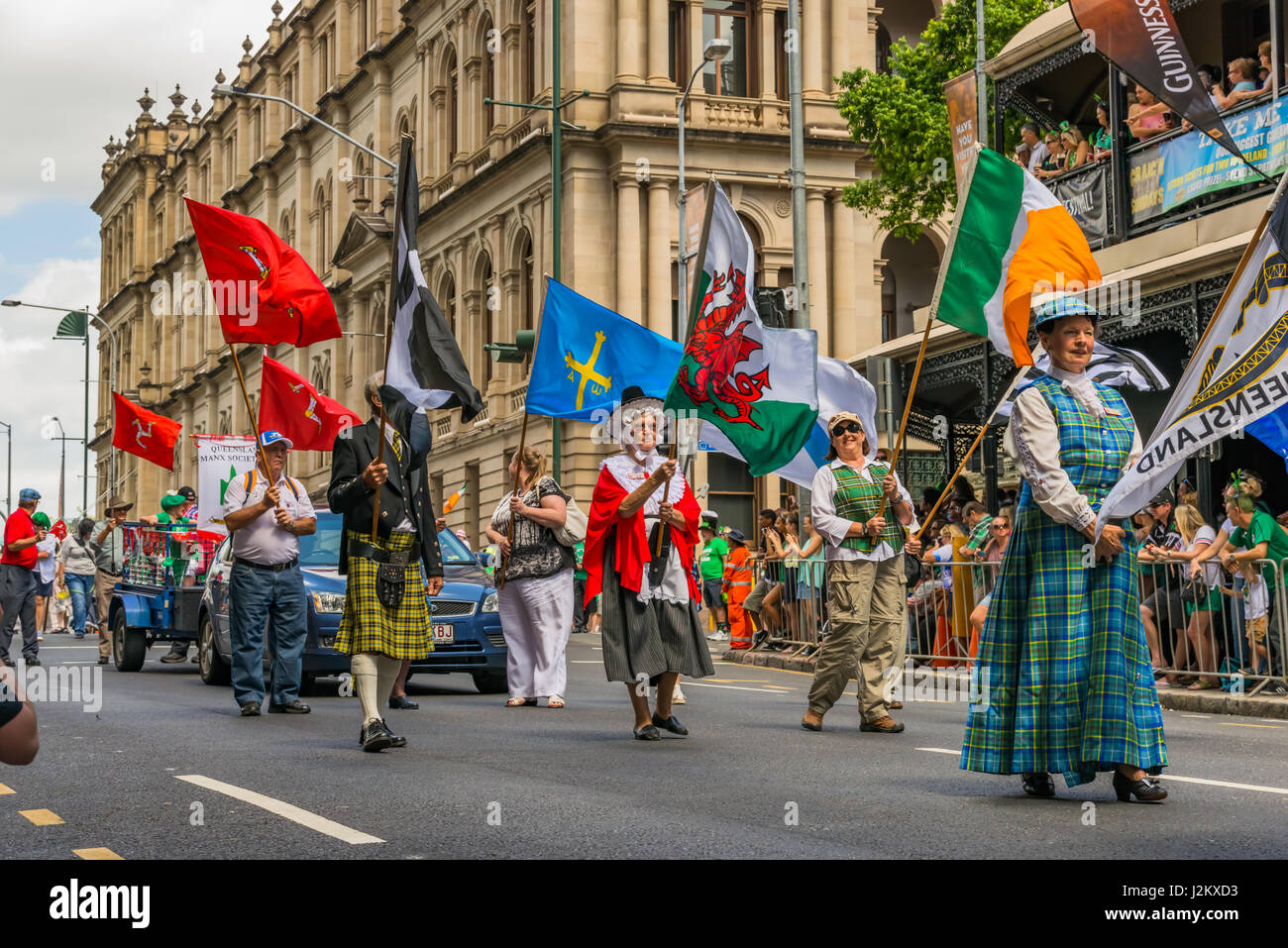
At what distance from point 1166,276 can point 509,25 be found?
97.8ft

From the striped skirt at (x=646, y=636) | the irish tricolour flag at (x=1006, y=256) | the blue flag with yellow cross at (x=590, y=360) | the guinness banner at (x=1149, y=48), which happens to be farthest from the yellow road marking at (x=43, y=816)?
the guinness banner at (x=1149, y=48)

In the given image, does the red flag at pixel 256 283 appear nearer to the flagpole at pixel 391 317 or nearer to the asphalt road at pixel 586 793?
the flagpole at pixel 391 317

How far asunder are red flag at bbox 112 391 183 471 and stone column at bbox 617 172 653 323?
2063 cm

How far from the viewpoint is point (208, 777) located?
841 centimetres

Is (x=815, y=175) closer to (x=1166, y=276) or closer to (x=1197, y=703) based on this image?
(x=1166, y=276)

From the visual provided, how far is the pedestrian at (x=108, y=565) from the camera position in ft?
66.1

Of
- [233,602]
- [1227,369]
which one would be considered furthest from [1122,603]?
[233,602]

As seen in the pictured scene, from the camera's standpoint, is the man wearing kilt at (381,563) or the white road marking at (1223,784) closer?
the white road marking at (1223,784)

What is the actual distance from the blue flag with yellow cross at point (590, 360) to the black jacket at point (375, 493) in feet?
10.4

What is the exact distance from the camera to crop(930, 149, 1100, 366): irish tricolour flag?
10.1m

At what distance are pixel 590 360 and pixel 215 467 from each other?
7137mm

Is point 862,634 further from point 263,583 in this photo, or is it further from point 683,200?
point 683,200

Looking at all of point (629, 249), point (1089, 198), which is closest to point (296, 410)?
point (1089, 198)

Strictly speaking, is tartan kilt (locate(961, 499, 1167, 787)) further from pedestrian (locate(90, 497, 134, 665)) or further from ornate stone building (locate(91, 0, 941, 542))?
ornate stone building (locate(91, 0, 941, 542))
